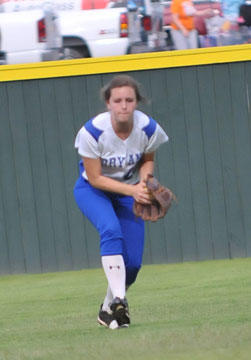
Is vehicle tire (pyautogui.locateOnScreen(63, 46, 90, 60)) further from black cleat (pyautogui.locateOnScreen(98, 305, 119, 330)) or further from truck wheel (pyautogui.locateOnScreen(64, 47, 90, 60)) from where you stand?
black cleat (pyautogui.locateOnScreen(98, 305, 119, 330))

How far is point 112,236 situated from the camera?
19.0 ft

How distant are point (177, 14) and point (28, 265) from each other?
11.9 feet

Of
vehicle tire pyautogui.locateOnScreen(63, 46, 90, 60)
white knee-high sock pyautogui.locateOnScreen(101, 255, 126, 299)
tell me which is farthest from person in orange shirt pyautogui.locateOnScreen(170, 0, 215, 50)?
white knee-high sock pyautogui.locateOnScreen(101, 255, 126, 299)

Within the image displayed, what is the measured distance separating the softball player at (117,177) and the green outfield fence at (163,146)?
5.36 meters

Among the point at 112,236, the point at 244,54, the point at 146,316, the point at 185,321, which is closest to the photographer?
the point at 112,236

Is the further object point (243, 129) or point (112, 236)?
point (243, 129)

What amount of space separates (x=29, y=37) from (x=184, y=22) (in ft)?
6.38

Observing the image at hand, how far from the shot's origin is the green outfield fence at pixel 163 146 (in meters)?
11.5

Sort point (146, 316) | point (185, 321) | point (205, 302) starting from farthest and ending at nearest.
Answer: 1. point (205, 302)
2. point (146, 316)
3. point (185, 321)

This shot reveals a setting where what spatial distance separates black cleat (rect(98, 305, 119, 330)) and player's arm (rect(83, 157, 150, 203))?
0.83 m

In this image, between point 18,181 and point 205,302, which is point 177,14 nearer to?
point 18,181

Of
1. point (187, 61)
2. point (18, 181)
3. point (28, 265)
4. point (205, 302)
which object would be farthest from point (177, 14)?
point (205, 302)

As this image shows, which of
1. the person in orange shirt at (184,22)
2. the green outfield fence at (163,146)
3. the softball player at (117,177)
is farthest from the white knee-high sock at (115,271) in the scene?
the person in orange shirt at (184,22)

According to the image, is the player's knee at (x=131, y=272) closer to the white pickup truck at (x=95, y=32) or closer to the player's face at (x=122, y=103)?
the player's face at (x=122, y=103)
